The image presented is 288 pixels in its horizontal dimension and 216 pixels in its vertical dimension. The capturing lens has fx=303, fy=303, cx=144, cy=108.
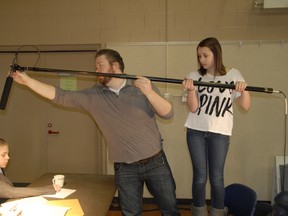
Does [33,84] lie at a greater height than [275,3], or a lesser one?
lesser

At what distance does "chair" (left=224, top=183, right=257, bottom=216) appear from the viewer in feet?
5.90

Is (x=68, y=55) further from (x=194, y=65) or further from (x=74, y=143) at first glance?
(x=194, y=65)

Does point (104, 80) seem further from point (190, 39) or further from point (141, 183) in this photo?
point (190, 39)

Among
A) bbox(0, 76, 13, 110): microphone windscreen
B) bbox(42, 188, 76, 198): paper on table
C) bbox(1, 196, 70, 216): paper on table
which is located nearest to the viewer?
bbox(1, 196, 70, 216): paper on table

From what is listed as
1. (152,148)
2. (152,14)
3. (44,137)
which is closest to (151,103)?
(152,148)

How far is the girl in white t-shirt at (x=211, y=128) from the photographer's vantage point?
6.72ft

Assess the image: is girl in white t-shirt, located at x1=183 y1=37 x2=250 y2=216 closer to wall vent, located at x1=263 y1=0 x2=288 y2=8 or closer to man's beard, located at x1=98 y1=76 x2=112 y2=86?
man's beard, located at x1=98 y1=76 x2=112 y2=86

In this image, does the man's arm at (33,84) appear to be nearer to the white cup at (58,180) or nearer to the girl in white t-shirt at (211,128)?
the white cup at (58,180)

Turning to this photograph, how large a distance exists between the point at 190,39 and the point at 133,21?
0.70 meters

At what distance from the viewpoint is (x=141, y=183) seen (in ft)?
6.64

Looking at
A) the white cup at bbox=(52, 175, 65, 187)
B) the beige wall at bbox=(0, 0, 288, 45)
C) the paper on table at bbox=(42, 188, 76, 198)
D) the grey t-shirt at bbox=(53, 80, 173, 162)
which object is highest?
the beige wall at bbox=(0, 0, 288, 45)

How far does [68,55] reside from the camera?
12.7 feet

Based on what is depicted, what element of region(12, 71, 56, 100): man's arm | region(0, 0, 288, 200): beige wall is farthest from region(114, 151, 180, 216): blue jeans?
region(0, 0, 288, 200): beige wall

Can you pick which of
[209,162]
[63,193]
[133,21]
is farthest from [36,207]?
[133,21]
